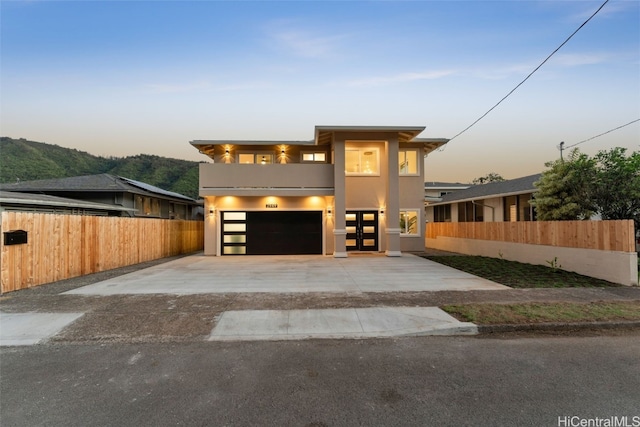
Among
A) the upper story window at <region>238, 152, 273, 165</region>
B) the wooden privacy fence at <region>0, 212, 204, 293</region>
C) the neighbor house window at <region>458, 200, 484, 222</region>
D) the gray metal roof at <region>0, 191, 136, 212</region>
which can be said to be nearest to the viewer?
the wooden privacy fence at <region>0, 212, 204, 293</region>

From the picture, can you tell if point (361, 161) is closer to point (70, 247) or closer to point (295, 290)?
point (295, 290)

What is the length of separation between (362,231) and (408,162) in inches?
193

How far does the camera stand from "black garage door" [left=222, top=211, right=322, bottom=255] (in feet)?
51.5

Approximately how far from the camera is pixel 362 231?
15906 millimetres

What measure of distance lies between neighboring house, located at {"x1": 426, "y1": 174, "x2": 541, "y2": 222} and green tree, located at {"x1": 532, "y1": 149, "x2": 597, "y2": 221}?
3072 millimetres

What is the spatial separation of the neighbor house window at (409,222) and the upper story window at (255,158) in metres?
8.11

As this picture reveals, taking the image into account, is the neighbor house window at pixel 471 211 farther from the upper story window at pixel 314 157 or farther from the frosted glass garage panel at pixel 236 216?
the frosted glass garage panel at pixel 236 216

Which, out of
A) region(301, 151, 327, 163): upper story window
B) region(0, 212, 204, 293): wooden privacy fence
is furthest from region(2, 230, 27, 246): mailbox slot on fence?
region(301, 151, 327, 163): upper story window

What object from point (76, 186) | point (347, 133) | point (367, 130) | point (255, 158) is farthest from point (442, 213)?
point (76, 186)

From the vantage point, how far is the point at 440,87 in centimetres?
1720

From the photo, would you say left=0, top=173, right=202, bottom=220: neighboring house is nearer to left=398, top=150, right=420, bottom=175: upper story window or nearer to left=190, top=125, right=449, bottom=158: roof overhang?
left=190, top=125, right=449, bottom=158: roof overhang

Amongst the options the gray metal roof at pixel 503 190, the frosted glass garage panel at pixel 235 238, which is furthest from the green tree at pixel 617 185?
the frosted glass garage panel at pixel 235 238

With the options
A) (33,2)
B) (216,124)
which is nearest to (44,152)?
(216,124)

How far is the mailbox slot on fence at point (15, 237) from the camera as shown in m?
7.21
